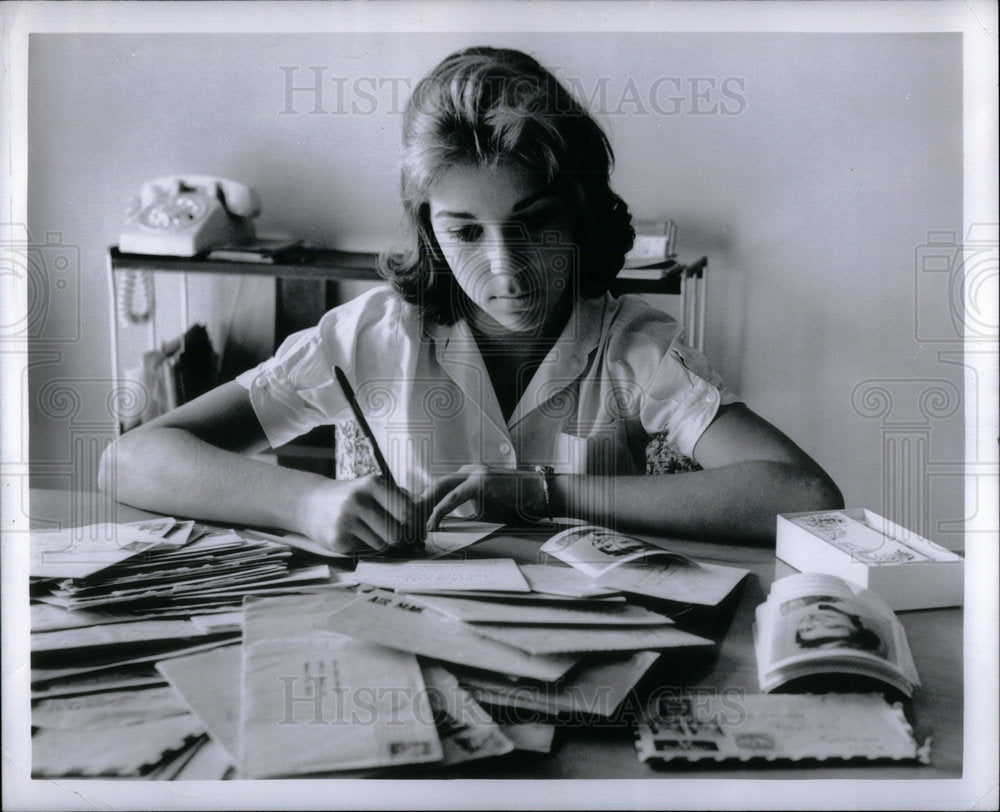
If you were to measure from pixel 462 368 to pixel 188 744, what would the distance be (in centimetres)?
43

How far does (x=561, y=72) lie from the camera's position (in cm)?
87

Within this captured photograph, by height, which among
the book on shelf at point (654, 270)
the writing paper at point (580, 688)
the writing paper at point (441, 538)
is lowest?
the writing paper at point (580, 688)

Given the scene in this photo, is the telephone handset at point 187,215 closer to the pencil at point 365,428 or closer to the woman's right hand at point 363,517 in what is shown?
the pencil at point 365,428

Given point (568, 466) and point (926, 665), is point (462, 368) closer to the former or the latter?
point (568, 466)

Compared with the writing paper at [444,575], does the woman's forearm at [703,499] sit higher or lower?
higher

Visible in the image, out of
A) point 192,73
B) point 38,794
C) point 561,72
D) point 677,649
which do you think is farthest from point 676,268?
point 38,794

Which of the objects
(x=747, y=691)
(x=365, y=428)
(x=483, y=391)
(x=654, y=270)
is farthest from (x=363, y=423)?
(x=747, y=691)

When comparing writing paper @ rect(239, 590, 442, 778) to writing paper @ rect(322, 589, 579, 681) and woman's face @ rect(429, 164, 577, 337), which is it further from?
woman's face @ rect(429, 164, 577, 337)

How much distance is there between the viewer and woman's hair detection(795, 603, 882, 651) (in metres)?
0.66

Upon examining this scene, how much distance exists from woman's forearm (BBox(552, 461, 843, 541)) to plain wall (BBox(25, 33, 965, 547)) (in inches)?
1.8

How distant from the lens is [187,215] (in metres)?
0.89

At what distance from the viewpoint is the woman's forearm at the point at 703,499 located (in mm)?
848

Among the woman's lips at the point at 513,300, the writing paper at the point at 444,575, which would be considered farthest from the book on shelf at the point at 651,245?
the writing paper at the point at 444,575

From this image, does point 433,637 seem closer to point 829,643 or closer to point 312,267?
point 829,643
